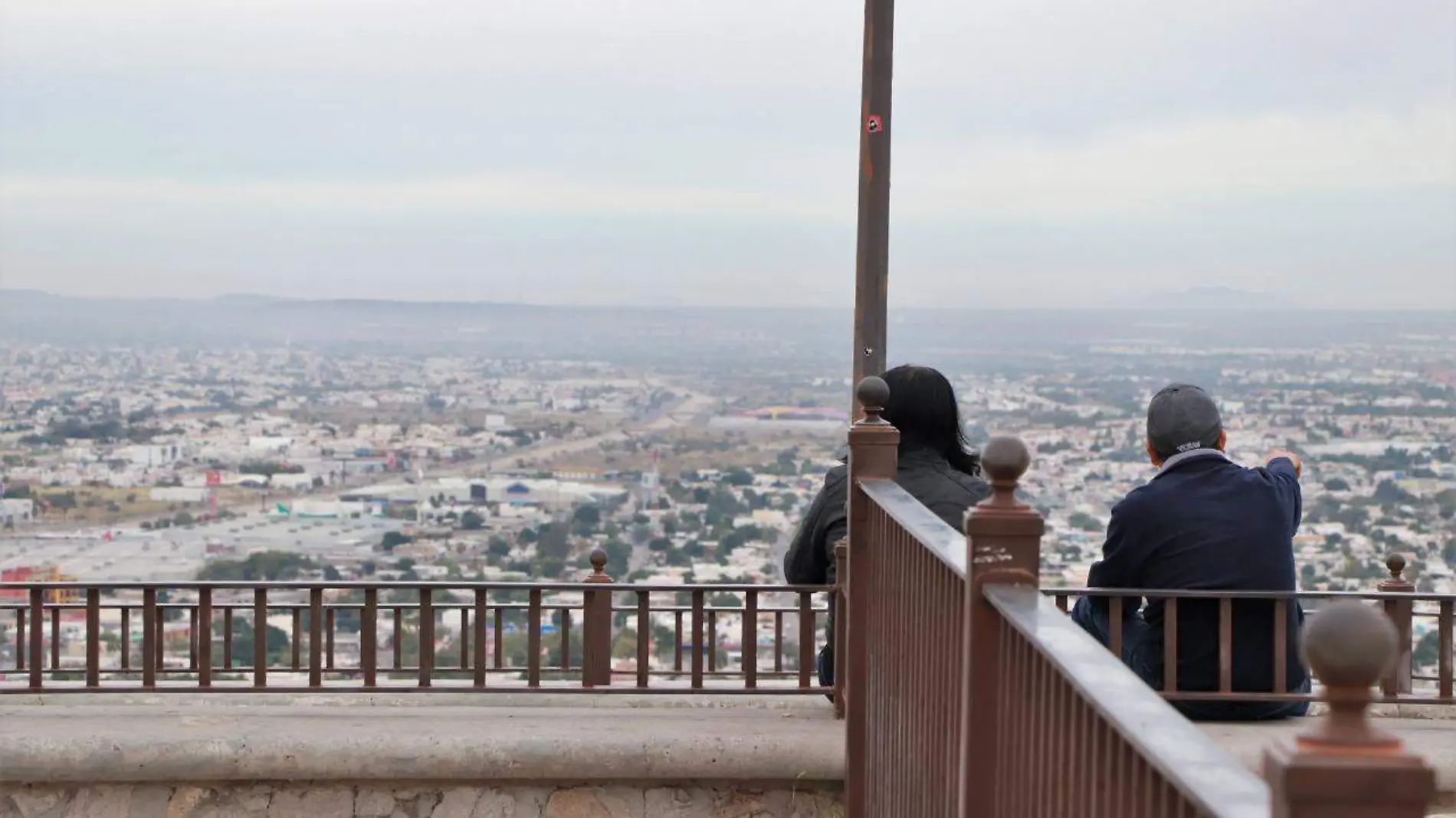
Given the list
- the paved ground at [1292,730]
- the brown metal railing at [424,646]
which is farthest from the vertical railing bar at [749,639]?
the paved ground at [1292,730]

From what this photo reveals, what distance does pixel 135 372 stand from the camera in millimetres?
49656

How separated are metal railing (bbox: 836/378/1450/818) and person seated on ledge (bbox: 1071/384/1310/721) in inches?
3.1

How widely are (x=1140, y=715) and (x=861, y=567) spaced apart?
290 centimetres

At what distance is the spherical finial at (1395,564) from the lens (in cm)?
650

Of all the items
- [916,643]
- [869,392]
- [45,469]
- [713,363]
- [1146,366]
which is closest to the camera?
[916,643]

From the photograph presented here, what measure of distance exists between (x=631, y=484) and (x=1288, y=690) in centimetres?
2764

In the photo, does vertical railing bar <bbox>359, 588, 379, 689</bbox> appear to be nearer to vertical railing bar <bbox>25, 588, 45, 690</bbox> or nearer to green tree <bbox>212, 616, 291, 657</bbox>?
vertical railing bar <bbox>25, 588, 45, 690</bbox>

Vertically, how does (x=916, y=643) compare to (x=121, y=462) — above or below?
above

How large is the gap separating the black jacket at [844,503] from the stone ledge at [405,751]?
64 centimetres

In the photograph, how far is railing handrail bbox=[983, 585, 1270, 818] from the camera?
1596 millimetres

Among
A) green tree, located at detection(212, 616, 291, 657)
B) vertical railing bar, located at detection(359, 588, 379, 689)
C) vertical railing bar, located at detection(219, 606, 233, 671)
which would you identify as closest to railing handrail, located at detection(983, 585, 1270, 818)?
vertical railing bar, located at detection(359, 588, 379, 689)

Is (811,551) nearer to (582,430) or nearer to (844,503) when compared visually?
(844,503)

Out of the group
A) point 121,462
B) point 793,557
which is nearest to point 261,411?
point 121,462

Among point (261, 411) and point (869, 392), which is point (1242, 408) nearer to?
point (869, 392)
